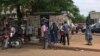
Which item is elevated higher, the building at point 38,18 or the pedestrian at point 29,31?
the building at point 38,18

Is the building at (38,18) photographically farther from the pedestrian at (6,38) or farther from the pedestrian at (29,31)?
the pedestrian at (6,38)

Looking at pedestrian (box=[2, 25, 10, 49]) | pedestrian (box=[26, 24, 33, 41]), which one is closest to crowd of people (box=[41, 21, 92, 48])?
pedestrian (box=[2, 25, 10, 49])

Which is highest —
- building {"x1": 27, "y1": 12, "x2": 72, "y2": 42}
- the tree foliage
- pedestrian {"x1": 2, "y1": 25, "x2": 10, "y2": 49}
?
the tree foliage

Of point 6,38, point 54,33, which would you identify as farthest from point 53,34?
point 6,38

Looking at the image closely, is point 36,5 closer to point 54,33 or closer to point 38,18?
point 38,18

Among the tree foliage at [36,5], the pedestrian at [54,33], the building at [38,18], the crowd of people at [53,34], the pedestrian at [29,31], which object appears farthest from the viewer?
the pedestrian at [29,31]

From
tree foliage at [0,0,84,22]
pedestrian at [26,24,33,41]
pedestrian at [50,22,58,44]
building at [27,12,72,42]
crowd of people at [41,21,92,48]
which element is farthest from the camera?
pedestrian at [26,24,33,41]

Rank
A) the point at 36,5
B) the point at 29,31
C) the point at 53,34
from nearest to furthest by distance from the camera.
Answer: the point at 53,34 → the point at 29,31 → the point at 36,5

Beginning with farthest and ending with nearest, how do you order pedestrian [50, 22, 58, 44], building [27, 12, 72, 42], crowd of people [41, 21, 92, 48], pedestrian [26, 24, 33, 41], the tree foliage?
pedestrian [26, 24, 33, 41], building [27, 12, 72, 42], the tree foliage, pedestrian [50, 22, 58, 44], crowd of people [41, 21, 92, 48]

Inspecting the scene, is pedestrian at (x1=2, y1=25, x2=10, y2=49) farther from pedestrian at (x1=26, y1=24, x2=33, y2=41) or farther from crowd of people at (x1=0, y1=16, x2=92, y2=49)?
pedestrian at (x1=26, y1=24, x2=33, y2=41)

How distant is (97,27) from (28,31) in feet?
68.1

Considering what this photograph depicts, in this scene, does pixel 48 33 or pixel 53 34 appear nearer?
pixel 48 33

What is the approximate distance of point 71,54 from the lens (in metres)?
19.1

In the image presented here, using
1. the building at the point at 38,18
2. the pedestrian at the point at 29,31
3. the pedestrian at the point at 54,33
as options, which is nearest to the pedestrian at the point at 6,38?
the pedestrian at the point at 54,33
